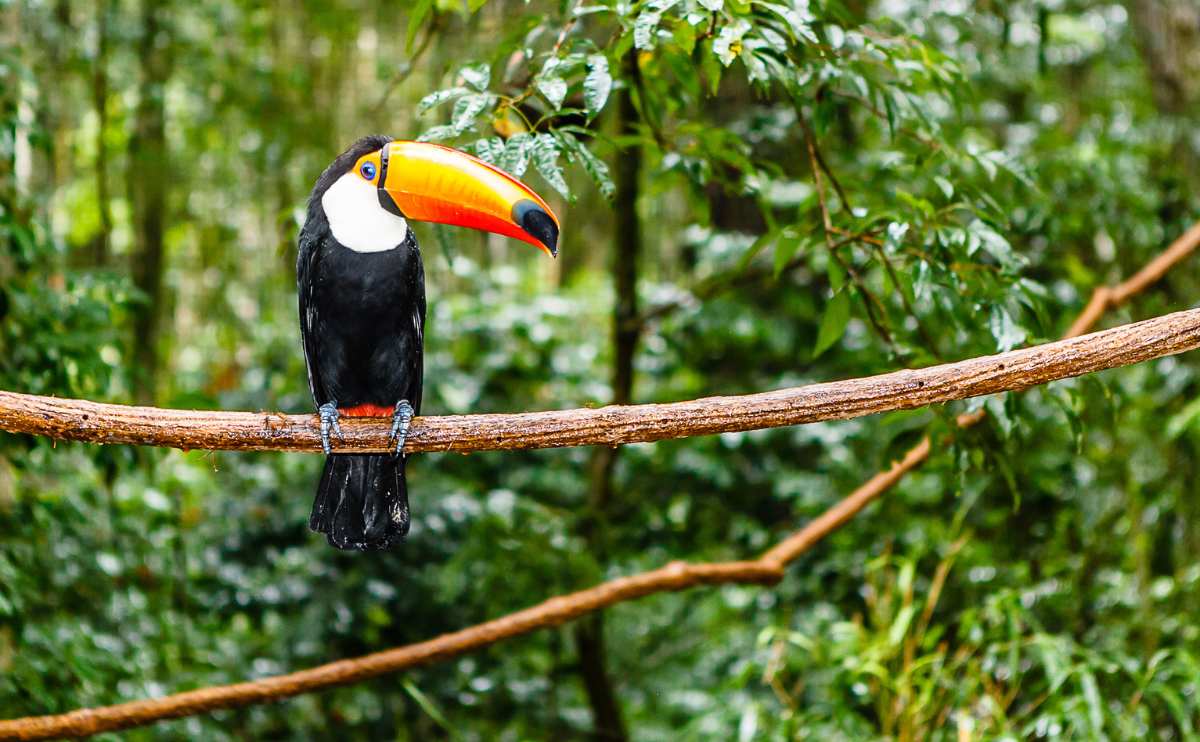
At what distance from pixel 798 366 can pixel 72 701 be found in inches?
109

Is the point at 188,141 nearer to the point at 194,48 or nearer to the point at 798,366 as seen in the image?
the point at 194,48

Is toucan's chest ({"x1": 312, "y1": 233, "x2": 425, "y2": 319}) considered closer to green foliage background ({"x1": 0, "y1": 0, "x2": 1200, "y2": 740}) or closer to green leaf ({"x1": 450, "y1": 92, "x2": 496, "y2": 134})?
green foliage background ({"x1": 0, "y1": 0, "x2": 1200, "y2": 740})

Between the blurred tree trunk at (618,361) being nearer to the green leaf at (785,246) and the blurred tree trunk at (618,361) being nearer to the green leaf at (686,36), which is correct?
the green leaf at (785,246)

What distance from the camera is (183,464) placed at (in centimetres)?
512

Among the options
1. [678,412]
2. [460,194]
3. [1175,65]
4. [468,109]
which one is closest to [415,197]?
[460,194]

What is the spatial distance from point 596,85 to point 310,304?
35.2 inches

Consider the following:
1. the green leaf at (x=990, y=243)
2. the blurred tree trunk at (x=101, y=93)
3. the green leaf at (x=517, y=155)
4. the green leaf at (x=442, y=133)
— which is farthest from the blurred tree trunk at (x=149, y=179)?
the green leaf at (x=990, y=243)

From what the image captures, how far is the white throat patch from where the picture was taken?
232cm

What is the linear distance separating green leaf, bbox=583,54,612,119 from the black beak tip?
0.20 metres

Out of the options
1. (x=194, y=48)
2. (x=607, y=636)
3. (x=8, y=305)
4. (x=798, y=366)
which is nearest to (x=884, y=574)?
(x=798, y=366)

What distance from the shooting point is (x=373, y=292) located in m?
2.43

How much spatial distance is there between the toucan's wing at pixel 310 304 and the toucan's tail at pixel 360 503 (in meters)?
0.30

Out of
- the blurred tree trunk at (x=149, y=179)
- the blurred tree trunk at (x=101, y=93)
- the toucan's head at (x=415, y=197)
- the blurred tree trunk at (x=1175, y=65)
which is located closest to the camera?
the toucan's head at (x=415, y=197)

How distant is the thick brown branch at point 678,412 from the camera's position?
182cm
